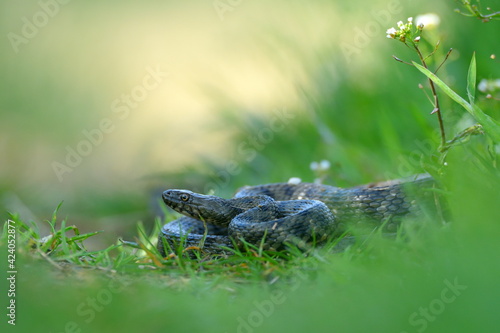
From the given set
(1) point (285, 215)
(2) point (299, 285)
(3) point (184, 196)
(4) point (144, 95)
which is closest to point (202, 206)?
(3) point (184, 196)

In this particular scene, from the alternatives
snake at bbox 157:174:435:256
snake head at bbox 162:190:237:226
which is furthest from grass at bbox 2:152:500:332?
snake head at bbox 162:190:237:226

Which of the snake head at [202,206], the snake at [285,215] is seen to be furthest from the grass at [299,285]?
the snake head at [202,206]

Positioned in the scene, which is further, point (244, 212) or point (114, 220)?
point (114, 220)

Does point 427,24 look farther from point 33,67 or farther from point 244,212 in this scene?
point 33,67

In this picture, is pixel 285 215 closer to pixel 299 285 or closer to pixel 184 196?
pixel 184 196

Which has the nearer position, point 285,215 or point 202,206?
point 285,215

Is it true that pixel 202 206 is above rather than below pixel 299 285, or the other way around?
above

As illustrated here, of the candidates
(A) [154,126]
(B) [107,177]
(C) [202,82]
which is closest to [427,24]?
(C) [202,82]

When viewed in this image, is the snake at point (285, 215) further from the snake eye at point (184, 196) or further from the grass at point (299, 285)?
the grass at point (299, 285)
